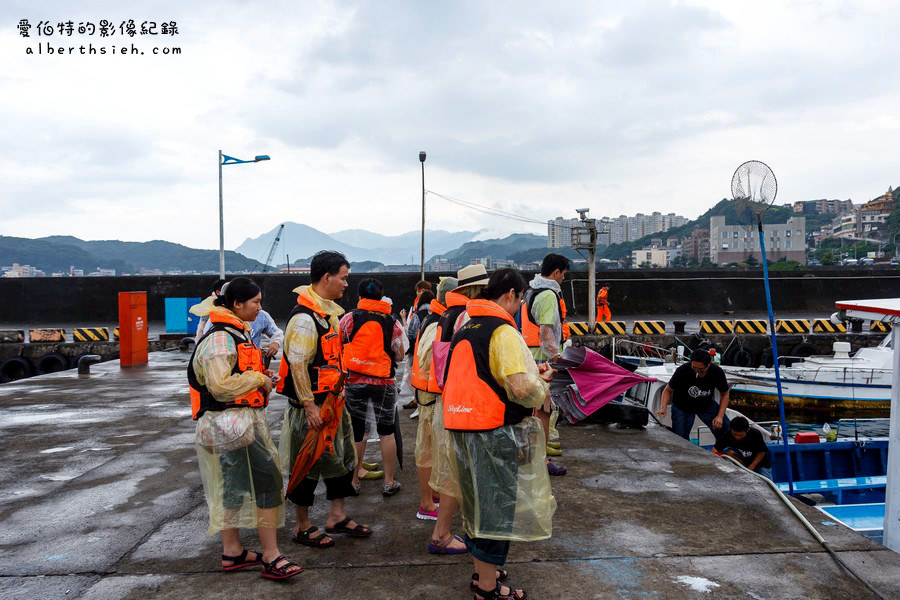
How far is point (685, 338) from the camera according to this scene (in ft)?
58.9

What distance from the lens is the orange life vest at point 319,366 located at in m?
4.11

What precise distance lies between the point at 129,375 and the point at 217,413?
32.3 ft

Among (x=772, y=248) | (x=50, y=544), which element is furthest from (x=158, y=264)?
(x=50, y=544)

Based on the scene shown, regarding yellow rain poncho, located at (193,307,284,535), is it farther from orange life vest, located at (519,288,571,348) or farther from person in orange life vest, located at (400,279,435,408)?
person in orange life vest, located at (400,279,435,408)

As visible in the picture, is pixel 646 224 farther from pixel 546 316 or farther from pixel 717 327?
pixel 546 316

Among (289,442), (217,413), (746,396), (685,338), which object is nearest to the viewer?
(217,413)

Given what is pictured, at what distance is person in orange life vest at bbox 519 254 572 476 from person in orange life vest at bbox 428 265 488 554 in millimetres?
1444

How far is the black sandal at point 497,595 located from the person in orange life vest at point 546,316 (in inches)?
87.8

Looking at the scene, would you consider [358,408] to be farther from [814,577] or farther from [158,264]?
[158,264]

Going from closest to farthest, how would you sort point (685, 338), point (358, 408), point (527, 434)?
point (527, 434), point (358, 408), point (685, 338)

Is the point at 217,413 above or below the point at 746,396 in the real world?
above

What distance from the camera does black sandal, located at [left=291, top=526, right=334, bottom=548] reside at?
→ 427 cm

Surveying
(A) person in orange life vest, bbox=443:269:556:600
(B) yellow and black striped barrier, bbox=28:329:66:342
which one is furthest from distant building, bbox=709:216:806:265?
(A) person in orange life vest, bbox=443:269:556:600

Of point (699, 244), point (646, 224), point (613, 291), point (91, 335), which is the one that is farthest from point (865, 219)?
point (91, 335)
